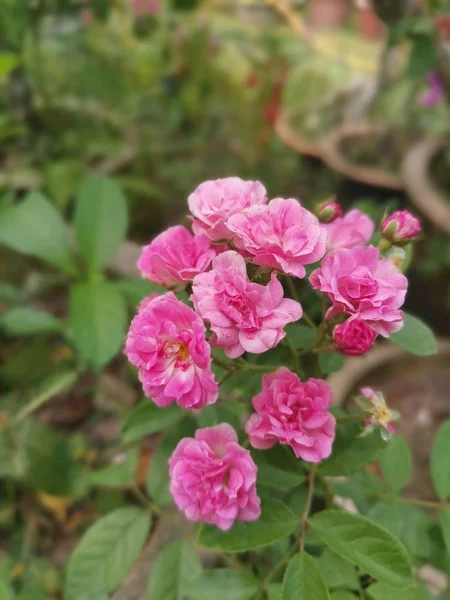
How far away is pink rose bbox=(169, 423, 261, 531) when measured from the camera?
0.42 m

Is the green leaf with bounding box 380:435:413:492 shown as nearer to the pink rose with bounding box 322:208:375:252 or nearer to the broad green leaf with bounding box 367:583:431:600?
the broad green leaf with bounding box 367:583:431:600

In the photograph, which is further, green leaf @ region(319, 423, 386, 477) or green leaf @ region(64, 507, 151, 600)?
green leaf @ region(64, 507, 151, 600)

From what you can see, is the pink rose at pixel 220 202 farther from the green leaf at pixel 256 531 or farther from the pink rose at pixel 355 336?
the green leaf at pixel 256 531

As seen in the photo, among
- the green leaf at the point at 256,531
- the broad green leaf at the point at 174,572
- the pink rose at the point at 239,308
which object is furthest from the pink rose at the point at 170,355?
the broad green leaf at the point at 174,572

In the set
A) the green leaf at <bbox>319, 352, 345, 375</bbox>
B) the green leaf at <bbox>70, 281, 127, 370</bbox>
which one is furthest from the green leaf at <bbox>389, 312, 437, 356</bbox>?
the green leaf at <bbox>70, 281, 127, 370</bbox>

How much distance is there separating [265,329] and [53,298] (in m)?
1.04

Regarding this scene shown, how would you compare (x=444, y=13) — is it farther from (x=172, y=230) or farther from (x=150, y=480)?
(x=150, y=480)

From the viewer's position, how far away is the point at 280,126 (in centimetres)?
179

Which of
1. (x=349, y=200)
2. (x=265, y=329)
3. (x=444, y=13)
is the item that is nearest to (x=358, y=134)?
(x=349, y=200)

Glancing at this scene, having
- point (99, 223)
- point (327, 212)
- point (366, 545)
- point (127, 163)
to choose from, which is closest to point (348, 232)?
point (327, 212)

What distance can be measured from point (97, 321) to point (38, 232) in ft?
0.59

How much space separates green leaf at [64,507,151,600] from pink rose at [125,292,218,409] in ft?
0.91

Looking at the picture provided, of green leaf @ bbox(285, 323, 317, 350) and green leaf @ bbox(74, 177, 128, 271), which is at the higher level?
green leaf @ bbox(285, 323, 317, 350)

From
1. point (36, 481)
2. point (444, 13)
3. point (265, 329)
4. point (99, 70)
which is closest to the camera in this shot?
point (265, 329)
